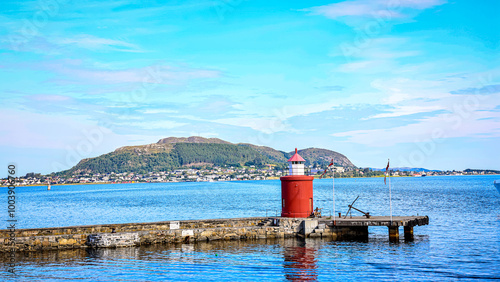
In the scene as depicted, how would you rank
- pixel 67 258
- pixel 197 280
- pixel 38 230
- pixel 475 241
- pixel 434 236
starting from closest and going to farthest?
pixel 197 280
pixel 67 258
pixel 38 230
pixel 475 241
pixel 434 236

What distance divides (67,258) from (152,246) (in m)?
5.50

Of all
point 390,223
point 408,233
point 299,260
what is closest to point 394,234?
point 408,233

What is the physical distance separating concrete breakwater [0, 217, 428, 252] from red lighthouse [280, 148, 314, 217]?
38.4 inches

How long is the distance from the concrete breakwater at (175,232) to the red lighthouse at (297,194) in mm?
975

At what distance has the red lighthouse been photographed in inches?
→ 1374

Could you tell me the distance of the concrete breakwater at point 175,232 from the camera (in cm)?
2897

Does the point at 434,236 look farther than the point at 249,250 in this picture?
Yes

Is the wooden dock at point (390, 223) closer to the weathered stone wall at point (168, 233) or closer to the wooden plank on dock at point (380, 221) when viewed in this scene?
the wooden plank on dock at point (380, 221)

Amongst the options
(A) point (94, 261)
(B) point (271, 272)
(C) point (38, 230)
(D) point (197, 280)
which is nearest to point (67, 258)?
(A) point (94, 261)

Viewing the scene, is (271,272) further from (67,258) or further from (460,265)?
(67,258)

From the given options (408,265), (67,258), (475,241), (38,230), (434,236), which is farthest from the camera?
(434,236)

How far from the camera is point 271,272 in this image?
2408 cm

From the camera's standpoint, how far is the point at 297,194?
35.0 meters

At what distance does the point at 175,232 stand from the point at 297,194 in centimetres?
939
